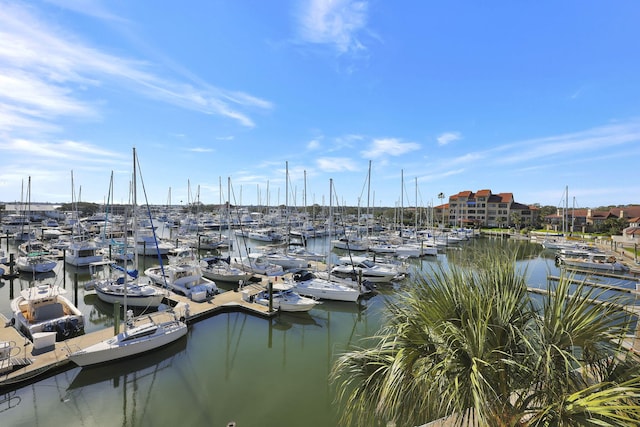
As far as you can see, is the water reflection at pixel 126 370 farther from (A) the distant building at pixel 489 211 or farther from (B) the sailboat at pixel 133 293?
(A) the distant building at pixel 489 211

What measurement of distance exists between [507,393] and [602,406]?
45.5 inches

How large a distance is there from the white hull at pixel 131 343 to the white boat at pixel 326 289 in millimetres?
10733

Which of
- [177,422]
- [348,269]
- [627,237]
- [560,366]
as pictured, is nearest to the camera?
[560,366]

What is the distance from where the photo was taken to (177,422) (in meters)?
12.0

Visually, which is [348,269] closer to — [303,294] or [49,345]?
[303,294]

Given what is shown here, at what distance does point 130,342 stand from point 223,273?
1502 centimetres

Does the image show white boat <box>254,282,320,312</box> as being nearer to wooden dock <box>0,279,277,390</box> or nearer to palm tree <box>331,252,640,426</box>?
wooden dock <box>0,279,277,390</box>

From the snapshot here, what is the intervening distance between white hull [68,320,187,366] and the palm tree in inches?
621

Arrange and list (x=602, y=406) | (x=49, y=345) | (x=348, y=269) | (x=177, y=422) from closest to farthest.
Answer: (x=602, y=406) → (x=177, y=422) → (x=49, y=345) → (x=348, y=269)

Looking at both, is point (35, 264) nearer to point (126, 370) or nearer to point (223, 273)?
point (223, 273)

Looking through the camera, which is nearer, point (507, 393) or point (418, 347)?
point (507, 393)

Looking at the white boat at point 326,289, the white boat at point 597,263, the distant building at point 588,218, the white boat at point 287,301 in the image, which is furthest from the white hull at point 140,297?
the distant building at point 588,218

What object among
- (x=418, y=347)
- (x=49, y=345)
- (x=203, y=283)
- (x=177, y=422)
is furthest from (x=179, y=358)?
(x=418, y=347)

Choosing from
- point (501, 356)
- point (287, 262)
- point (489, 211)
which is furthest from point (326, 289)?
point (489, 211)
